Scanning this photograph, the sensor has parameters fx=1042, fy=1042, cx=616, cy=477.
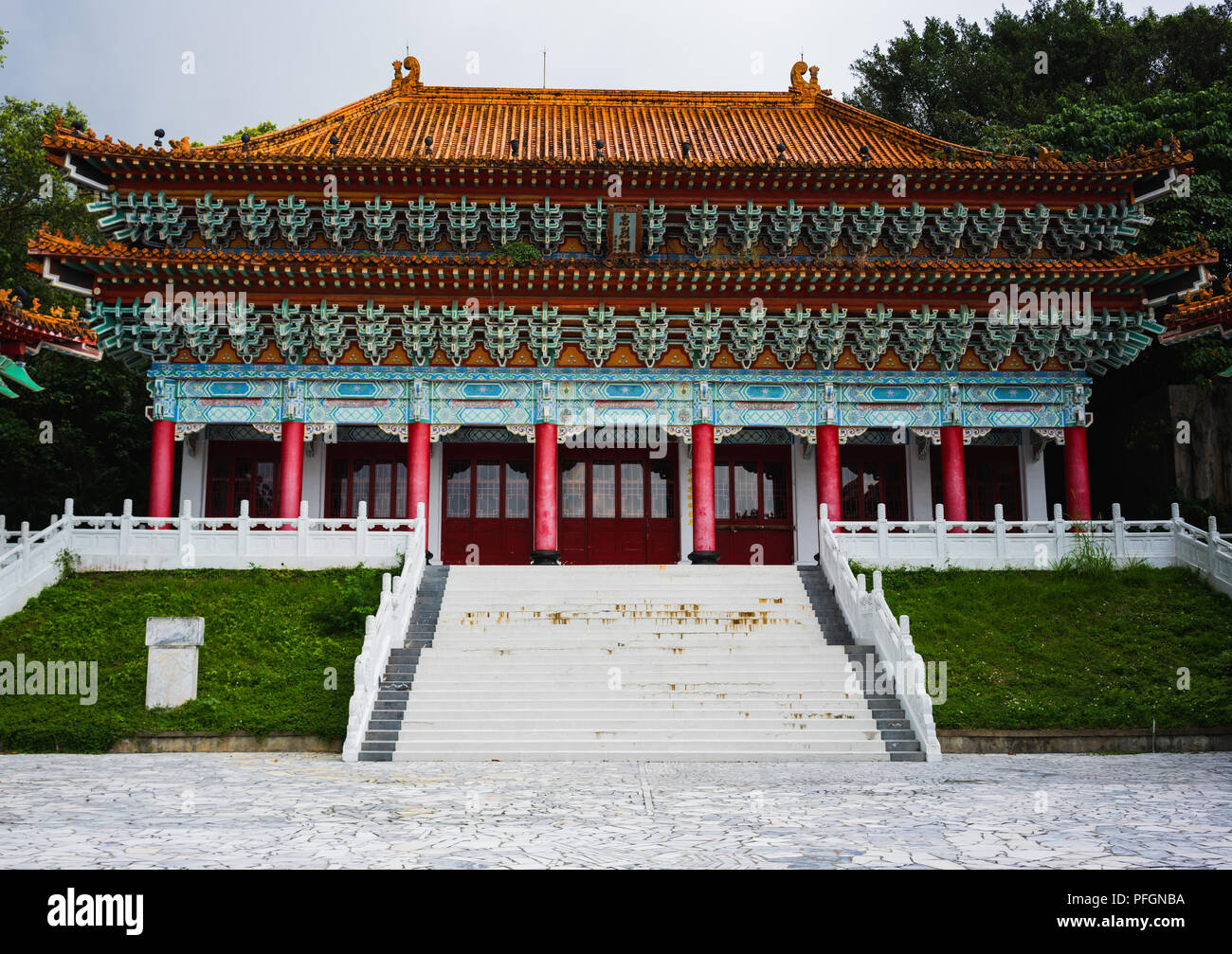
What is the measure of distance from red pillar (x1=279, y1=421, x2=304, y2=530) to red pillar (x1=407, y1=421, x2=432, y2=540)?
Result: 2147mm

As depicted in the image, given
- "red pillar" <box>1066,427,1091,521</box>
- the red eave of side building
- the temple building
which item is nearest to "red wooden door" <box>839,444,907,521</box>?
the temple building

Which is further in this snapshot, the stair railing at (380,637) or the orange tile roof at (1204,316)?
the orange tile roof at (1204,316)

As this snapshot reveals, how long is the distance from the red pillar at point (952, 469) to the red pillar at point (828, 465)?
2.15m

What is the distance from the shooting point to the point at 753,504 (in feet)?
74.7

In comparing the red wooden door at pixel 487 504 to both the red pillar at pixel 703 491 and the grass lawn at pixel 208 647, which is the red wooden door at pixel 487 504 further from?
the grass lawn at pixel 208 647

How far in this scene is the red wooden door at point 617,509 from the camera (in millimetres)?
22469

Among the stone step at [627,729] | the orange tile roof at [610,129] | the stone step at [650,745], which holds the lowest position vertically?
the stone step at [650,745]

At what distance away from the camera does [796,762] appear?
41.5 ft

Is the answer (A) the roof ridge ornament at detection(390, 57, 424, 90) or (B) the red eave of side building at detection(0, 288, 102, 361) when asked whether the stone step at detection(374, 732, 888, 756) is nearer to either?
(B) the red eave of side building at detection(0, 288, 102, 361)

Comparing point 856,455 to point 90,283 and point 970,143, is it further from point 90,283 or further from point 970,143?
point 970,143

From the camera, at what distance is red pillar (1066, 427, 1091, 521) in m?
20.9

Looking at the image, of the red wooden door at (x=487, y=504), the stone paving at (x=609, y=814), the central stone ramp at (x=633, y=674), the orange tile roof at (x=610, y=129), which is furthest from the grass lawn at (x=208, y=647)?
the orange tile roof at (x=610, y=129)

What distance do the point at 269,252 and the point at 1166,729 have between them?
731 inches

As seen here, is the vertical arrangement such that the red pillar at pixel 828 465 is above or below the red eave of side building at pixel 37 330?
below
